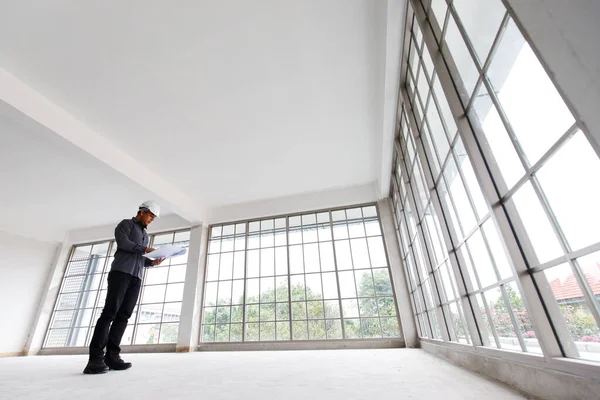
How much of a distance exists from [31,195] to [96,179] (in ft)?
5.07

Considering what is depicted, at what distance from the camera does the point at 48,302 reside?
6.31 metres

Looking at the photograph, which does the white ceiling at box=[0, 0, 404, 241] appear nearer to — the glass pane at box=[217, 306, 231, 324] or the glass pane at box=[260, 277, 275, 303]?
the glass pane at box=[260, 277, 275, 303]

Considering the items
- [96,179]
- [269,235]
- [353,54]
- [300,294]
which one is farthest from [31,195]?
[353,54]

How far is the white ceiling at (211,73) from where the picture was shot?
241cm

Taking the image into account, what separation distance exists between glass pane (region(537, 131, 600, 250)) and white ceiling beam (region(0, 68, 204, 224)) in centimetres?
432

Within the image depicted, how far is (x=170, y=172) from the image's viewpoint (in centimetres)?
472

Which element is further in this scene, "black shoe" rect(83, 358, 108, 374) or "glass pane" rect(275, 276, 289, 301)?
"glass pane" rect(275, 276, 289, 301)

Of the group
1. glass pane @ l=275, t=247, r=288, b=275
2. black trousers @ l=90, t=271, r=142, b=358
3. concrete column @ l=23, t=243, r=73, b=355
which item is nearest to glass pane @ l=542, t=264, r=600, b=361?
black trousers @ l=90, t=271, r=142, b=358

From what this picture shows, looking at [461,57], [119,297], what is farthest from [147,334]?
[461,57]

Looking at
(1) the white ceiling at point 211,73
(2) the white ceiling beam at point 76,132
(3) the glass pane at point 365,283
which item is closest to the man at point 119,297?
(1) the white ceiling at point 211,73

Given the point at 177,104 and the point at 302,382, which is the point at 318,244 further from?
the point at 302,382

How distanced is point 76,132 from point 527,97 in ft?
14.6

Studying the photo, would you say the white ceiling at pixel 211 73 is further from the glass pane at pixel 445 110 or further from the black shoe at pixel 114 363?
the black shoe at pixel 114 363

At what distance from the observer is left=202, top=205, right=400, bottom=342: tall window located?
15.5 feet
